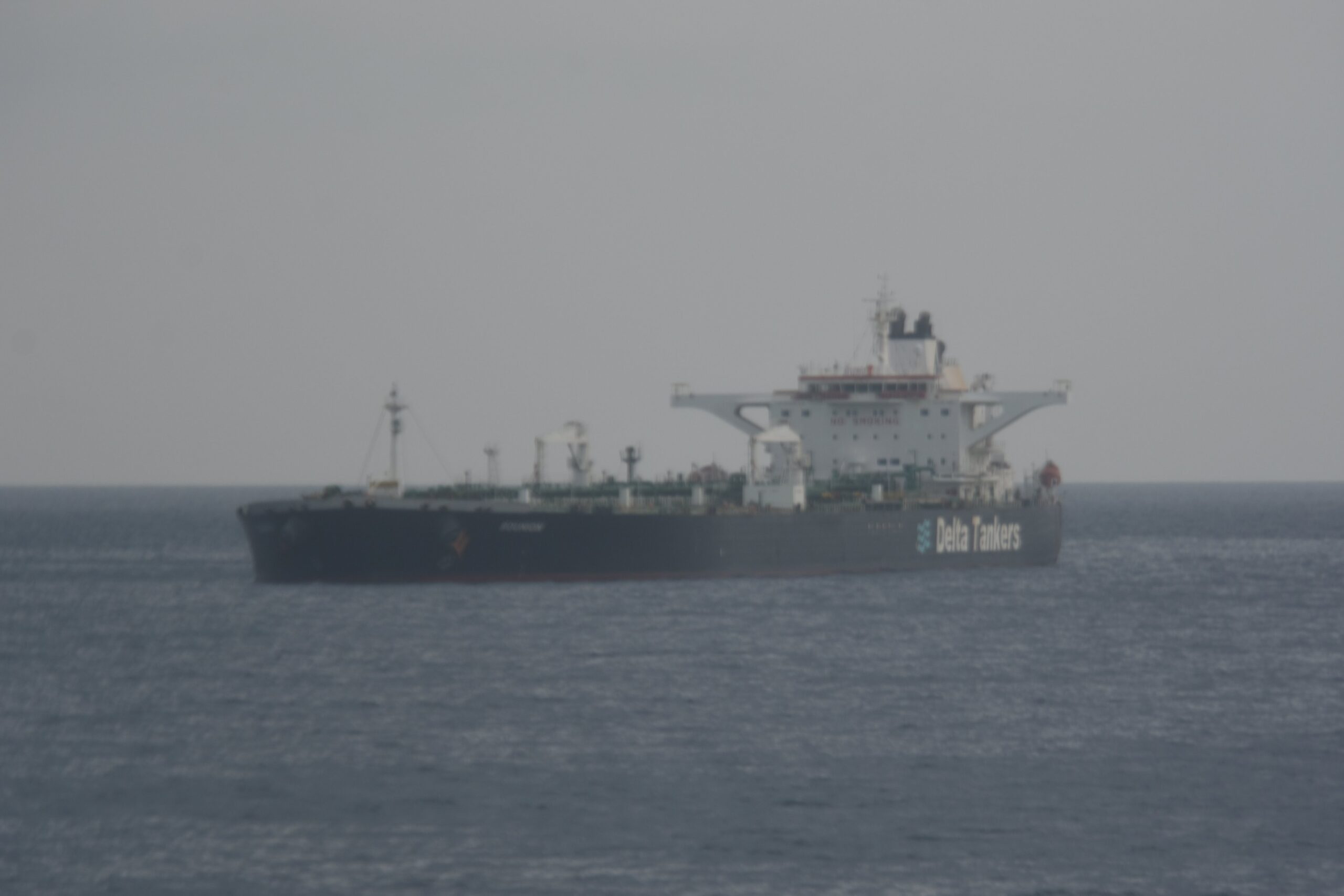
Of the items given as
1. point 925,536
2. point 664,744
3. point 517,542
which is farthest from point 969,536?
point 664,744

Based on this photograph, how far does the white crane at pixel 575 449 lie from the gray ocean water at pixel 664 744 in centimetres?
910

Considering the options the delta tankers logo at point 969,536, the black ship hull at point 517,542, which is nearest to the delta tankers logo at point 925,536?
the delta tankers logo at point 969,536

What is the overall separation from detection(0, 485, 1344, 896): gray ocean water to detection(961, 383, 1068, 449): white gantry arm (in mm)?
18242

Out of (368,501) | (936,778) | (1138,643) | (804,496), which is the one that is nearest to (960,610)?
(1138,643)

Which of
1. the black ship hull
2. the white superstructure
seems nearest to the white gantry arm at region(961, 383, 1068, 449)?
the white superstructure

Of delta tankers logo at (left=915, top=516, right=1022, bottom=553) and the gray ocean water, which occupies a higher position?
delta tankers logo at (left=915, top=516, right=1022, bottom=553)

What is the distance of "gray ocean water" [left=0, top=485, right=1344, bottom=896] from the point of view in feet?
79.3

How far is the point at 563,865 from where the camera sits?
78.3ft

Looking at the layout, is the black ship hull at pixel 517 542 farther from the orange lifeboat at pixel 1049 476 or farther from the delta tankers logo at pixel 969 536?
the orange lifeboat at pixel 1049 476

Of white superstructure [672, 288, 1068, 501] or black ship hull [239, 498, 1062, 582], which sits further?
white superstructure [672, 288, 1068, 501]

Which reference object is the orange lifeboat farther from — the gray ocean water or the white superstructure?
the gray ocean water

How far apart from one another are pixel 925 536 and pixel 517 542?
19491 millimetres

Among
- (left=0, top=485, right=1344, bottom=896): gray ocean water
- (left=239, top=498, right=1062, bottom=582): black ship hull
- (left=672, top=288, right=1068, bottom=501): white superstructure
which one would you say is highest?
(left=672, top=288, right=1068, bottom=501): white superstructure

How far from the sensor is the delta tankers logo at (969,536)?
70938 mm
